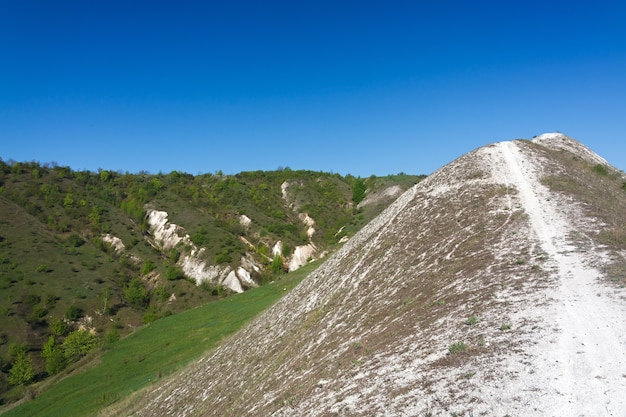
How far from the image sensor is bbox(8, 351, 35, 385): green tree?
2219 inches

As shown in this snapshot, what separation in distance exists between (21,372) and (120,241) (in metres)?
58.2

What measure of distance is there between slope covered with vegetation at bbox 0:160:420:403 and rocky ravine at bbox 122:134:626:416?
49.7 m

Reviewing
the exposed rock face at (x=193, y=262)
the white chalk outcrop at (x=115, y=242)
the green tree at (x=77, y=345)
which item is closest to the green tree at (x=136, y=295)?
the exposed rock face at (x=193, y=262)

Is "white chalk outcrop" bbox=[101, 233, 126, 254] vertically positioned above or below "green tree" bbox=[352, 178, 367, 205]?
above

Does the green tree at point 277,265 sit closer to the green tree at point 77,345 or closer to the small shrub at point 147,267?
the small shrub at point 147,267

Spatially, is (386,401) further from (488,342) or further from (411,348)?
(488,342)

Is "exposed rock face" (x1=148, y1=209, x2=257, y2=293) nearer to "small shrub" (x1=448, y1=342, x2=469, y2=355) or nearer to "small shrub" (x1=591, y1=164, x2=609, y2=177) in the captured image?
"small shrub" (x1=591, y1=164, x2=609, y2=177)

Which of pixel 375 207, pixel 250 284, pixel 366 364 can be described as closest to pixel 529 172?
pixel 366 364

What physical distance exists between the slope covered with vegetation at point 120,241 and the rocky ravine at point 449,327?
4970 centimetres

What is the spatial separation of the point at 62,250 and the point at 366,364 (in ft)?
340

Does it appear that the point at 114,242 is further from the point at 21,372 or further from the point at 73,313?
the point at 21,372

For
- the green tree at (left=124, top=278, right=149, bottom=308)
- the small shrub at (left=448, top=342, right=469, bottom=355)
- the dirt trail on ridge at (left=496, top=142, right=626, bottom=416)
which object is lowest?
the dirt trail on ridge at (left=496, top=142, right=626, bottom=416)

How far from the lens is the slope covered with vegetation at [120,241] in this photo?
70250 millimetres

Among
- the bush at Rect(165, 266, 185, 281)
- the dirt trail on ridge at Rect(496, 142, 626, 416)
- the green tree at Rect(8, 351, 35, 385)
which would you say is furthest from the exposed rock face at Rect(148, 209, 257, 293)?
the dirt trail on ridge at Rect(496, 142, 626, 416)
